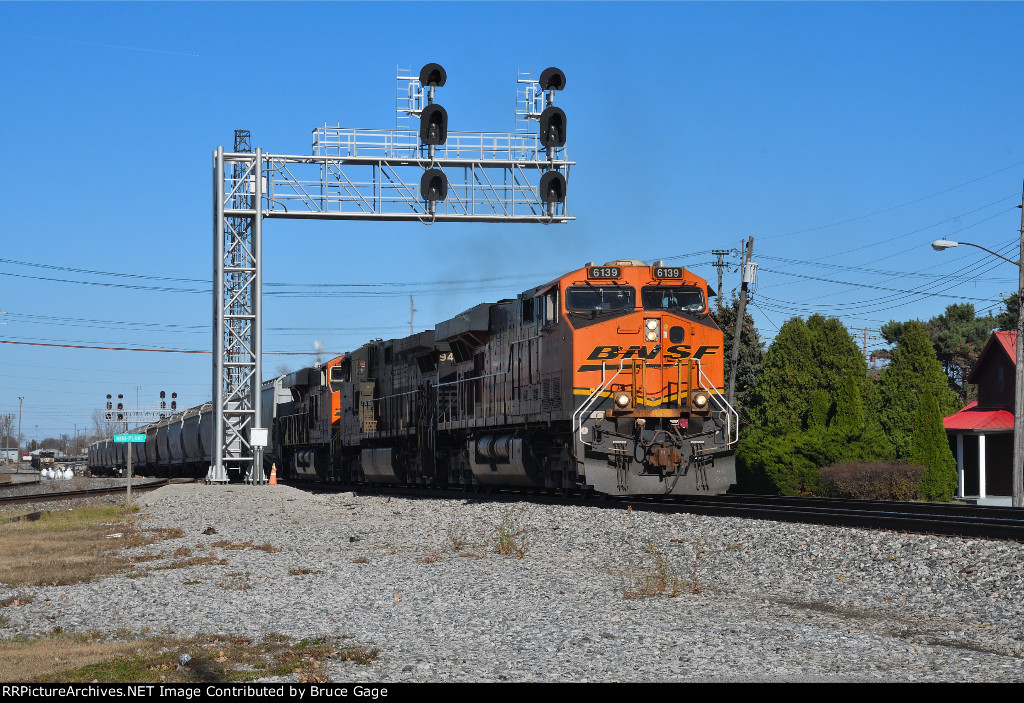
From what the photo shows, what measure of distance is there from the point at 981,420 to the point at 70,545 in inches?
1261

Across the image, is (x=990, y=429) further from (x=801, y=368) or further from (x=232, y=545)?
(x=232, y=545)

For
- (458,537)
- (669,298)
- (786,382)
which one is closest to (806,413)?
(786,382)

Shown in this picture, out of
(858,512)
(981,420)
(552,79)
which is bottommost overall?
(858,512)

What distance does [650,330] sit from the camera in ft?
64.3

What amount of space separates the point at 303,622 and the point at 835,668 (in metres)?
4.49

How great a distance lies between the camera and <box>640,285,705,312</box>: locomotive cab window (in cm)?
2011

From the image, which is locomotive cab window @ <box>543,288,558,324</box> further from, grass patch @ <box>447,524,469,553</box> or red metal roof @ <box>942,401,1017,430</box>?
red metal roof @ <box>942,401,1017,430</box>

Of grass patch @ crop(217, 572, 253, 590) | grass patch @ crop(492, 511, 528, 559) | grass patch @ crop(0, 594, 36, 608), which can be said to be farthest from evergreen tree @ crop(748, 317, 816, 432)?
grass patch @ crop(0, 594, 36, 608)

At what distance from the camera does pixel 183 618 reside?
9.77m

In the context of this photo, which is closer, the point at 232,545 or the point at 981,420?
the point at 232,545

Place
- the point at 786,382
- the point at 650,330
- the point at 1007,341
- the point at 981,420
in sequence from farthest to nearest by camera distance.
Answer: the point at 1007,341, the point at 981,420, the point at 786,382, the point at 650,330

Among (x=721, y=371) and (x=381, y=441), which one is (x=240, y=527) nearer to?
(x=721, y=371)

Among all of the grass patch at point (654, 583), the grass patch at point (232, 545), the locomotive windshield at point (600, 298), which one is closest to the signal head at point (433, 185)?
the locomotive windshield at point (600, 298)

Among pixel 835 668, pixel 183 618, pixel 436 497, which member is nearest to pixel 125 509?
pixel 436 497
